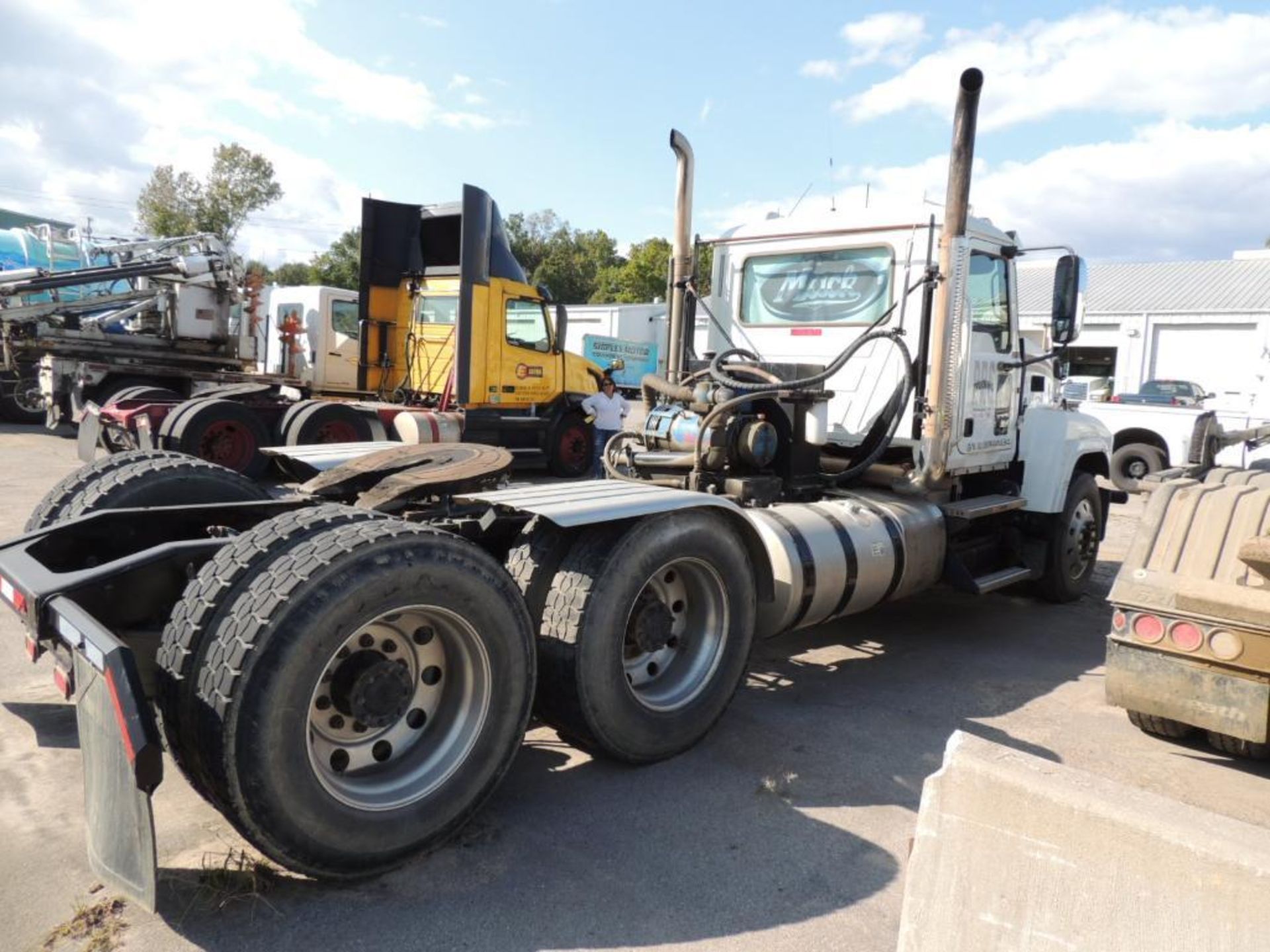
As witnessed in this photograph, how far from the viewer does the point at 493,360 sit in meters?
12.5

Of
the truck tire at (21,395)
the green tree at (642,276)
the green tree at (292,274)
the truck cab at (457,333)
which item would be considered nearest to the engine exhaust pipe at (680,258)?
the truck cab at (457,333)

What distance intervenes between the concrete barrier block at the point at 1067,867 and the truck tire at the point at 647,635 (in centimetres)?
163

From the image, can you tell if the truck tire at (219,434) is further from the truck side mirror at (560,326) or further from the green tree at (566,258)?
the green tree at (566,258)

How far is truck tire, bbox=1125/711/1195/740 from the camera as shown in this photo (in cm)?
437

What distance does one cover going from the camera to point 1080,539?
712cm

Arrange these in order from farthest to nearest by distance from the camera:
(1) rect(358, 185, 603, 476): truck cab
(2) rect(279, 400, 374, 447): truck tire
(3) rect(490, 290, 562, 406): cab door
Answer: (3) rect(490, 290, 562, 406): cab door → (1) rect(358, 185, 603, 476): truck cab → (2) rect(279, 400, 374, 447): truck tire

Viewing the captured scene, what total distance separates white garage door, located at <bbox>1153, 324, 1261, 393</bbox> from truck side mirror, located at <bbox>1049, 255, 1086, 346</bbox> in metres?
28.4

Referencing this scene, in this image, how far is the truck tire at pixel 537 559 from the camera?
3.58m

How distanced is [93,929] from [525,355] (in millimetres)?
10825

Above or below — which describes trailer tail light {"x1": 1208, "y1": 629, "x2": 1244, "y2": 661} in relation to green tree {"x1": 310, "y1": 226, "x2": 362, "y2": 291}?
below

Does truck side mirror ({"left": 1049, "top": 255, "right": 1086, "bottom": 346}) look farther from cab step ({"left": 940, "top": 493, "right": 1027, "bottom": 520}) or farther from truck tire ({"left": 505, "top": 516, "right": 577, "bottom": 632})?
truck tire ({"left": 505, "top": 516, "right": 577, "bottom": 632})

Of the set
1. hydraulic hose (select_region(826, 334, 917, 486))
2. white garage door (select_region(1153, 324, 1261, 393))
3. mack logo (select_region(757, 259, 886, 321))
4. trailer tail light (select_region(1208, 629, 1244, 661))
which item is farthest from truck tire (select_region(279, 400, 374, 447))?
white garage door (select_region(1153, 324, 1261, 393))

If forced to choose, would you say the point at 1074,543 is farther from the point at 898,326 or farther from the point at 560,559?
the point at 560,559

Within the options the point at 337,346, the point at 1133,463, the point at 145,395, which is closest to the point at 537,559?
the point at 145,395
